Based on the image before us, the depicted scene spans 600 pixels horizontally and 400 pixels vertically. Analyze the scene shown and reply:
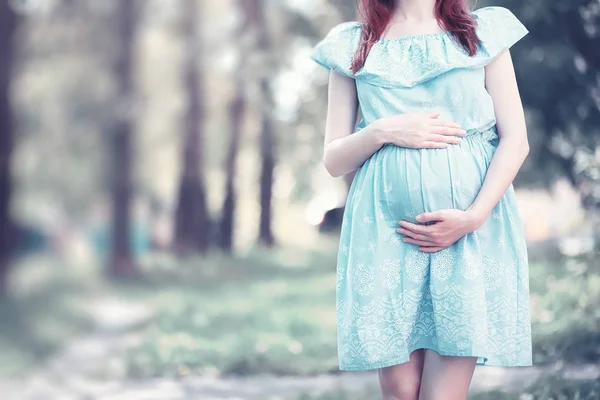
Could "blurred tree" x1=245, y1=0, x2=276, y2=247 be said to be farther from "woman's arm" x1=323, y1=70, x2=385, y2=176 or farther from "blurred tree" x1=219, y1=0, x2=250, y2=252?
"woman's arm" x1=323, y1=70, x2=385, y2=176

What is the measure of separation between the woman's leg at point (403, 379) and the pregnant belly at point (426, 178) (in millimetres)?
342

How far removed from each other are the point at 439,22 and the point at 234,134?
635cm

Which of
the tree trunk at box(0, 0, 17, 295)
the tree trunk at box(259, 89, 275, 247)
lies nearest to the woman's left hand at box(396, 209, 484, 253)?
the tree trunk at box(0, 0, 17, 295)

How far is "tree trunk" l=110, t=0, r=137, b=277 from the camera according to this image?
6410mm

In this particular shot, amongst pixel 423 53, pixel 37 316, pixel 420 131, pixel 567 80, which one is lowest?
pixel 420 131

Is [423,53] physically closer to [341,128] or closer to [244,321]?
[341,128]

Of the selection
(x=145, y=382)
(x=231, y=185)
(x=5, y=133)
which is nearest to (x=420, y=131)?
(x=145, y=382)

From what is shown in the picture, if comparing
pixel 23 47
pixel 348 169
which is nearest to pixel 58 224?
pixel 23 47

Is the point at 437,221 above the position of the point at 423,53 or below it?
below

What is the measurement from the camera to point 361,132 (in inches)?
68.0

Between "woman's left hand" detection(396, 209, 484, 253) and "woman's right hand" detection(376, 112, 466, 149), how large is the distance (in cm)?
17

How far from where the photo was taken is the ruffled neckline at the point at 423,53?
1710mm

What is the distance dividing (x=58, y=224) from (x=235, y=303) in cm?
240

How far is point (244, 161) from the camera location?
771cm
